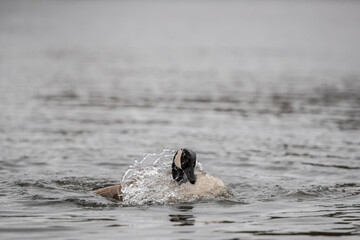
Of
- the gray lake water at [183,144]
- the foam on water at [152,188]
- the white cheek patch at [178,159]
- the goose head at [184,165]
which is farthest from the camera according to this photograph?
the foam on water at [152,188]

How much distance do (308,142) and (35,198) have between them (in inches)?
291

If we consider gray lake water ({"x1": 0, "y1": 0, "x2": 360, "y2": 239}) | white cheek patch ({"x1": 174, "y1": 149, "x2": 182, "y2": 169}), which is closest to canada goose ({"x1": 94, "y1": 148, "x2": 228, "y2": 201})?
white cheek patch ({"x1": 174, "y1": 149, "x2": 182, "y2": 169})

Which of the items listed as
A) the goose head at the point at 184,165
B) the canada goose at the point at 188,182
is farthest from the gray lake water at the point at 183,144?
the goose head at the point at 184,165

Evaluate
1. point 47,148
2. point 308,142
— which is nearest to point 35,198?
point 47,148

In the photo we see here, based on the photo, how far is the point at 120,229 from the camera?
9.22 m

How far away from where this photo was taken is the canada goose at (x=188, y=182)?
10.5m

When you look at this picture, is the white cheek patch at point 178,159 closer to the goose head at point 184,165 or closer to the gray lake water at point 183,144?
the goose head at point 184,165

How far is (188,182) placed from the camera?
35.1 ft

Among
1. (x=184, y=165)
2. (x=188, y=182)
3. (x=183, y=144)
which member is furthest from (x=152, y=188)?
(x=183, y=144)

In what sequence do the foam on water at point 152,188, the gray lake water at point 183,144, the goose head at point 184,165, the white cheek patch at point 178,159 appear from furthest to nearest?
the foam on water at point 152,188, the white cheek patch at point 178,159, the goose head at point 184,165, the gray lake water at point 183,144

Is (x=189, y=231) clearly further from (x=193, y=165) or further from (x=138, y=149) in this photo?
(x=138, y=149)

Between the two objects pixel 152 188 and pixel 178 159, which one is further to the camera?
pixel 152 188

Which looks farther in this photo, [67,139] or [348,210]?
[67,139]

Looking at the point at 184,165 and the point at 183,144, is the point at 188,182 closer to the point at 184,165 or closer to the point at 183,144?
the point at 184,165
